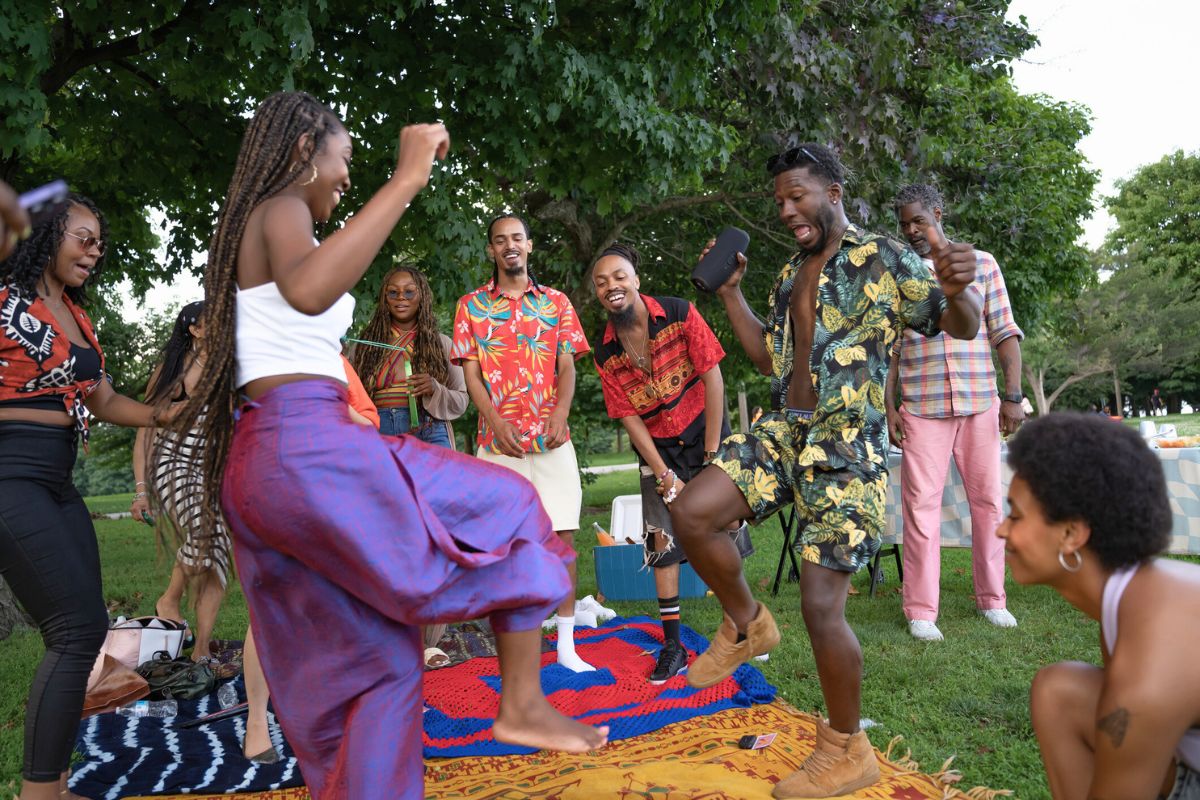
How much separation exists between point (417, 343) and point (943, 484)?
3539 mm

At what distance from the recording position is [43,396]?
352 cm

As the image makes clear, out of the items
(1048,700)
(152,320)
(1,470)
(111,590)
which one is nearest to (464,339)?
(1,470)

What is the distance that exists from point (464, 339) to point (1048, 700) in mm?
3920

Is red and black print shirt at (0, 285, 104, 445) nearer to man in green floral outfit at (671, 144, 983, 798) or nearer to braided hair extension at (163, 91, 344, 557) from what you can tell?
braided hair extension at (163, 91, 344, 557)

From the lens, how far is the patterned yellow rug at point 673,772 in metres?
3.47

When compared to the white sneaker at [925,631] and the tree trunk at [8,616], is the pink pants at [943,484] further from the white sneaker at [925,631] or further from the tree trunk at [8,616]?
the tree trunk at [8,616]

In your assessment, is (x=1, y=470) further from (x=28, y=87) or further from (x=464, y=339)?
(x=28, y=87)

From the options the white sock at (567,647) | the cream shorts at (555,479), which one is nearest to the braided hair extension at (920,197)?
the cream shorts at (555,479)

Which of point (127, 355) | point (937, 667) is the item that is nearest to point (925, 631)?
point (937, 667)

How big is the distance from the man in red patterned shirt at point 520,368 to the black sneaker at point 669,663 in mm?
485

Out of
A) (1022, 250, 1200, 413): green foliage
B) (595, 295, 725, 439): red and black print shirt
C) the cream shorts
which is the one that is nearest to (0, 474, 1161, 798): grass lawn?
the cream shorts

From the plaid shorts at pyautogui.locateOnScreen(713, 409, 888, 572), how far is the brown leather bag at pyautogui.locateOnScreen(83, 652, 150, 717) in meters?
3.57

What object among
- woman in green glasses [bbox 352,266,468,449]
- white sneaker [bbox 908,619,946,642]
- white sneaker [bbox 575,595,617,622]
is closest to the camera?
woman in green glasses [bbox 352,266,468,449]

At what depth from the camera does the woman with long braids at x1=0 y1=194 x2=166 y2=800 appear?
3.35 metres
